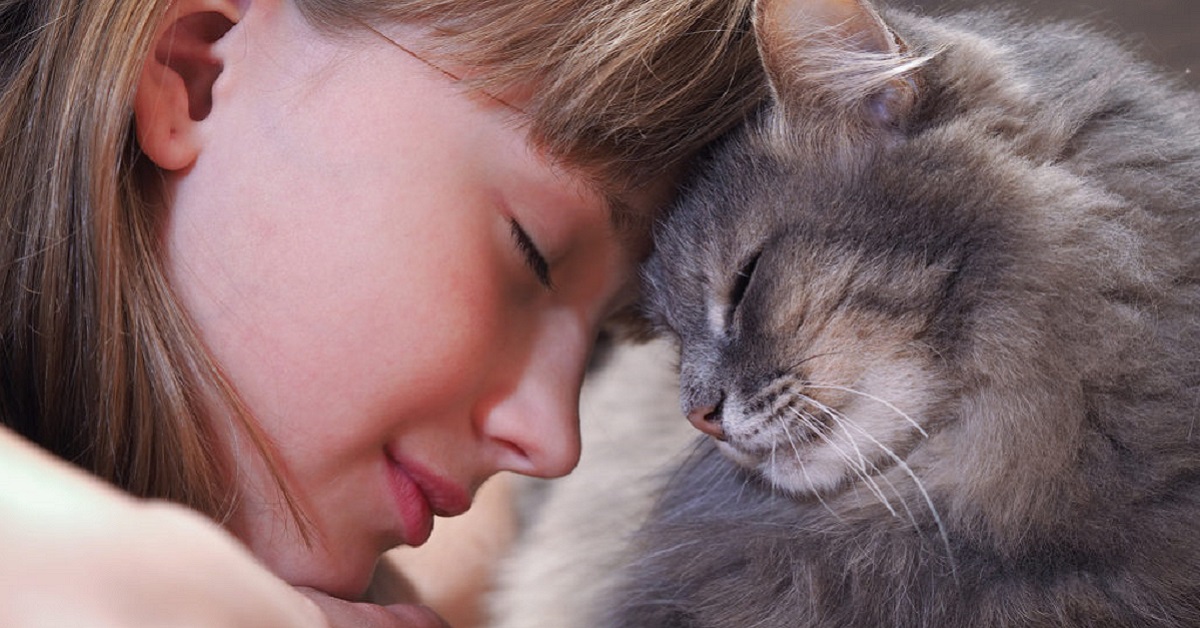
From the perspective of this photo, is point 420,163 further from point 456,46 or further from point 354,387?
point 354,387

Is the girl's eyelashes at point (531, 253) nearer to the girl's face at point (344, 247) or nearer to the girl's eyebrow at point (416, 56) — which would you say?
the girl's face at point (344, 247)

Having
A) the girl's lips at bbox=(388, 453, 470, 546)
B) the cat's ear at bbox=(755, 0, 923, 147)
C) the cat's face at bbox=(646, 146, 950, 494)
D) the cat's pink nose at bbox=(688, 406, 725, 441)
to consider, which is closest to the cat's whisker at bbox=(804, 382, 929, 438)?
the cat's face at bbox=(646, 146, 950, 494)

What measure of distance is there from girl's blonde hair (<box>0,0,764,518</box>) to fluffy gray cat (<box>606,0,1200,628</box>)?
0.17 m

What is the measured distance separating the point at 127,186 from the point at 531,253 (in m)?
0.38

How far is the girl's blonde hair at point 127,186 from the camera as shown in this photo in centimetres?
105

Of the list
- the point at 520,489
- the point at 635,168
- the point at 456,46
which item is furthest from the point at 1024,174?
the point at 520,489

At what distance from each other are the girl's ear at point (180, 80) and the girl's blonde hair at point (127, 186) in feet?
0.07

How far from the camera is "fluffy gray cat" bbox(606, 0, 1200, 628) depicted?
100 centimetres

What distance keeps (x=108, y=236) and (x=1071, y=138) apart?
0.92 m

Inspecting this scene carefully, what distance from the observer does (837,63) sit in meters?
1.11

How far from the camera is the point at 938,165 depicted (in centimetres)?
108

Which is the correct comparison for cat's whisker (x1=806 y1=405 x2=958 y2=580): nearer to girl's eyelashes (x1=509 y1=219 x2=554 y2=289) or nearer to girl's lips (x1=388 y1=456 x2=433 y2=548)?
girl's eyelashes (x1=509 y1=219 x2=554 y2=289)

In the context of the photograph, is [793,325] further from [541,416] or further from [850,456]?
[541,416]

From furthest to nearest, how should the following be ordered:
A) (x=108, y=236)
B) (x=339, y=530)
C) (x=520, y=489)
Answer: (x=520, y=489) < (x=339, y=530) < (x=108, y=236)
